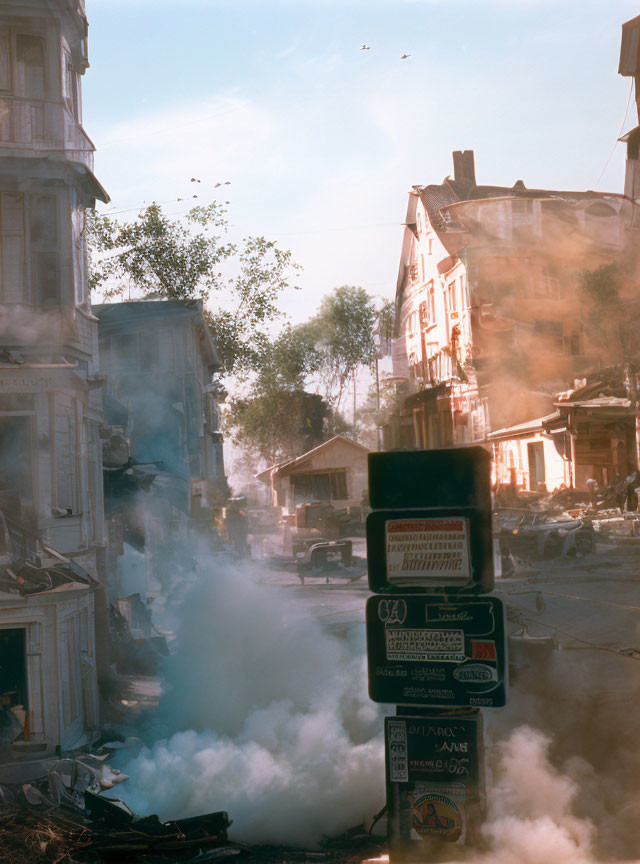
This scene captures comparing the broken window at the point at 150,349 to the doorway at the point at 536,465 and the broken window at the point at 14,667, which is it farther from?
the broken window at the point at 14,667

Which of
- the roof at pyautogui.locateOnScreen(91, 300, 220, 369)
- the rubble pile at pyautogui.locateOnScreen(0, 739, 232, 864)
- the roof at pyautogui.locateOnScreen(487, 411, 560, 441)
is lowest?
the rubble pile at pyautogui.locateOnScreen(0, 739, 232, 864)

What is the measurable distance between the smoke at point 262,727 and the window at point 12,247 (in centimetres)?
652

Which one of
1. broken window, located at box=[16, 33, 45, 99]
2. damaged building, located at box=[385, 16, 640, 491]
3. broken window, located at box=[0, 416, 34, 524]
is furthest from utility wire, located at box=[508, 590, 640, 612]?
broken window, located at box=[16, 33, 45, 99]

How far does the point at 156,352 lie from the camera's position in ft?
75.3

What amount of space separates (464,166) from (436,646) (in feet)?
119

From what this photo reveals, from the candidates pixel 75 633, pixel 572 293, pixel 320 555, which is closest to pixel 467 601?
pixel 75 633

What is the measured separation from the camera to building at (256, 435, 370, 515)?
26.4 m

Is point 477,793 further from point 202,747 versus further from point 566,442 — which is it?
point 566,442

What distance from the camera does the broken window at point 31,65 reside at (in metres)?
11.2

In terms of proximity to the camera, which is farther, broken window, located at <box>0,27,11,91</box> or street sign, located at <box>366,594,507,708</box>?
broken window, located at <box>0,27,11,91</box>

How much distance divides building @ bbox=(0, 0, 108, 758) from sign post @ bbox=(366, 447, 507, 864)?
21.8 ft

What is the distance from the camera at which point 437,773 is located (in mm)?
4855

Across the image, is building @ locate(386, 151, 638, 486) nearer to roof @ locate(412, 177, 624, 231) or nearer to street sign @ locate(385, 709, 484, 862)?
roof @ locate(412, 177, 624, 231)

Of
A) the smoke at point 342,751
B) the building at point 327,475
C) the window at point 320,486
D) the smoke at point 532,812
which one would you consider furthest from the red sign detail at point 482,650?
the window at point 320,486
